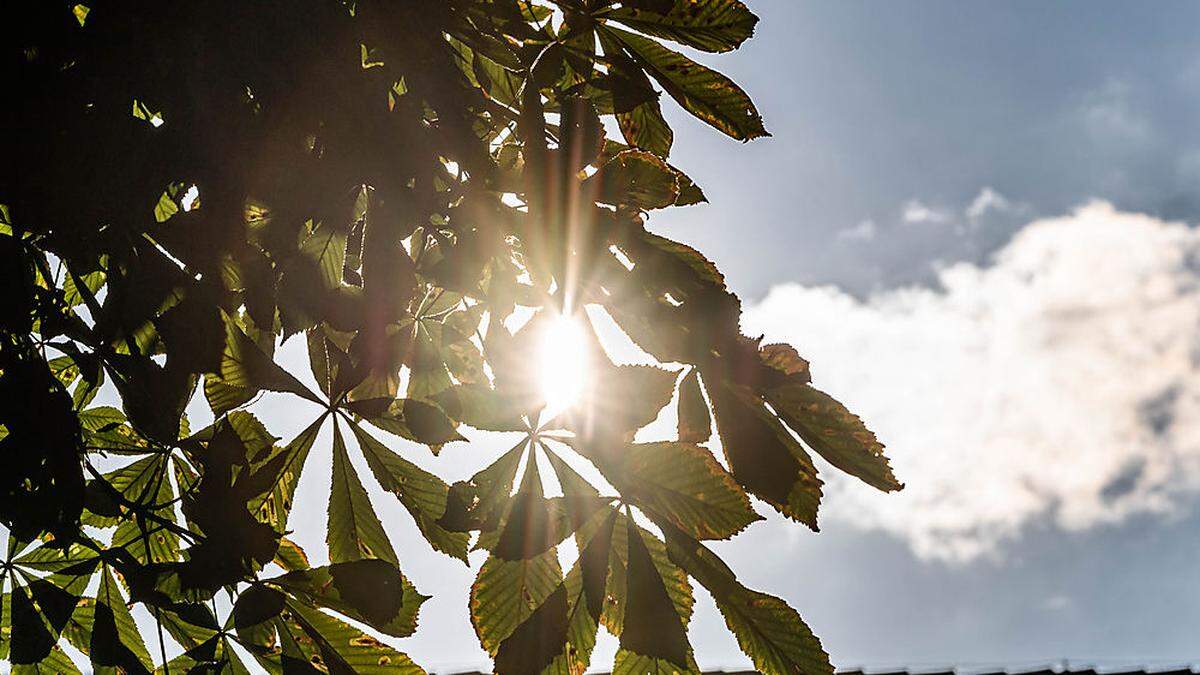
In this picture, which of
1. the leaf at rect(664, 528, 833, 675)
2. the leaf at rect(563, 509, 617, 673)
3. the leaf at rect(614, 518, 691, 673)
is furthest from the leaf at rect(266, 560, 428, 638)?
the leaf at rect(664, 528, 833, 675)

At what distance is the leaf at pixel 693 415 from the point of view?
1126mm

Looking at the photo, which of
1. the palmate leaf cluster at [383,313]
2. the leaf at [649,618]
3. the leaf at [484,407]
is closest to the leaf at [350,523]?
the palmate leaf cluster at [383,313]

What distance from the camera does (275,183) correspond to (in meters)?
1.29

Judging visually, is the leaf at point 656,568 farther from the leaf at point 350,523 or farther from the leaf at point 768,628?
the leaf at point 350,523

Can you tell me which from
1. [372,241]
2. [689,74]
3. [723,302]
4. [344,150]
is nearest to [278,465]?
[372,241]

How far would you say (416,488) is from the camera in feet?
4.99

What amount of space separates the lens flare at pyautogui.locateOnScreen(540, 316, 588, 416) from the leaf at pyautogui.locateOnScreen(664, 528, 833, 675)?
27 centimetres

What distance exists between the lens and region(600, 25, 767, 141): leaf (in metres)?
1.44

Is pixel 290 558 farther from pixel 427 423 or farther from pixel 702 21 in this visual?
pixel 702 21

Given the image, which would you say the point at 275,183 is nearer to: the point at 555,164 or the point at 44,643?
the point at 555,164

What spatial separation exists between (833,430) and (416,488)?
29.9 inches

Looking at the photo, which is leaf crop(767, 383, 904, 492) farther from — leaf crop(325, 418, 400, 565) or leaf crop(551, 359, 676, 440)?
leaf crop(325, 418, 400, 565)

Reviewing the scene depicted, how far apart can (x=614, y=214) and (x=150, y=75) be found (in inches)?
27.3

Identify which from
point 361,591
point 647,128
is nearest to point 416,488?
point 361,591
